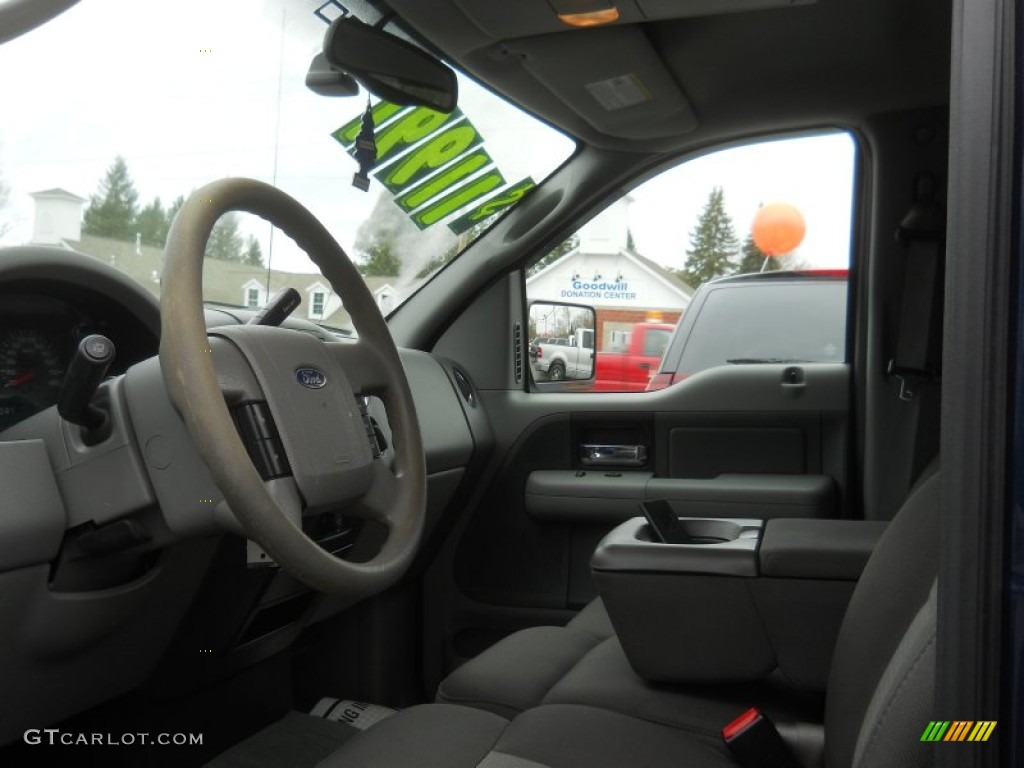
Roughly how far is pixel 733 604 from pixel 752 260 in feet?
4.24

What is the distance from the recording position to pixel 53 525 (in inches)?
55.8

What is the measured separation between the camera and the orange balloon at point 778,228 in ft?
8.40

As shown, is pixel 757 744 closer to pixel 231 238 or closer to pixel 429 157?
pixel 231 238

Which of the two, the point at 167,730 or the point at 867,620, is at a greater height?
the point at 867,620

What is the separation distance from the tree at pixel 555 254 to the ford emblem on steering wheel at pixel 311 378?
1.57m

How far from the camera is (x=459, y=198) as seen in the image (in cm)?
277

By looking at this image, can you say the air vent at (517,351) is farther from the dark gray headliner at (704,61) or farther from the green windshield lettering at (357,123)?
the green windshield lettering at (357,123)

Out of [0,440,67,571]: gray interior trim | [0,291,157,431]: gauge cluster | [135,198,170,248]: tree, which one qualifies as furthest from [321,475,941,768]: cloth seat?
[135,198,170,248]: tree

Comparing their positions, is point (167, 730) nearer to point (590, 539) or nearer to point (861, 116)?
point (590, 539)

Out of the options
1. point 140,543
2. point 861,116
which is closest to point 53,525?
point 140,543

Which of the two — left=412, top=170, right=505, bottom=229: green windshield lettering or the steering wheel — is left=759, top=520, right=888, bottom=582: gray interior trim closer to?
the steering wheel

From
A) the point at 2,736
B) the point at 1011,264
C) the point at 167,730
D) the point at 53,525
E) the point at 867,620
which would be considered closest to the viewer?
the point at 1011,264

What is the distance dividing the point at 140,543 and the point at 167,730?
0.86 metres

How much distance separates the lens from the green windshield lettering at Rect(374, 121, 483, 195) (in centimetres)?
262
